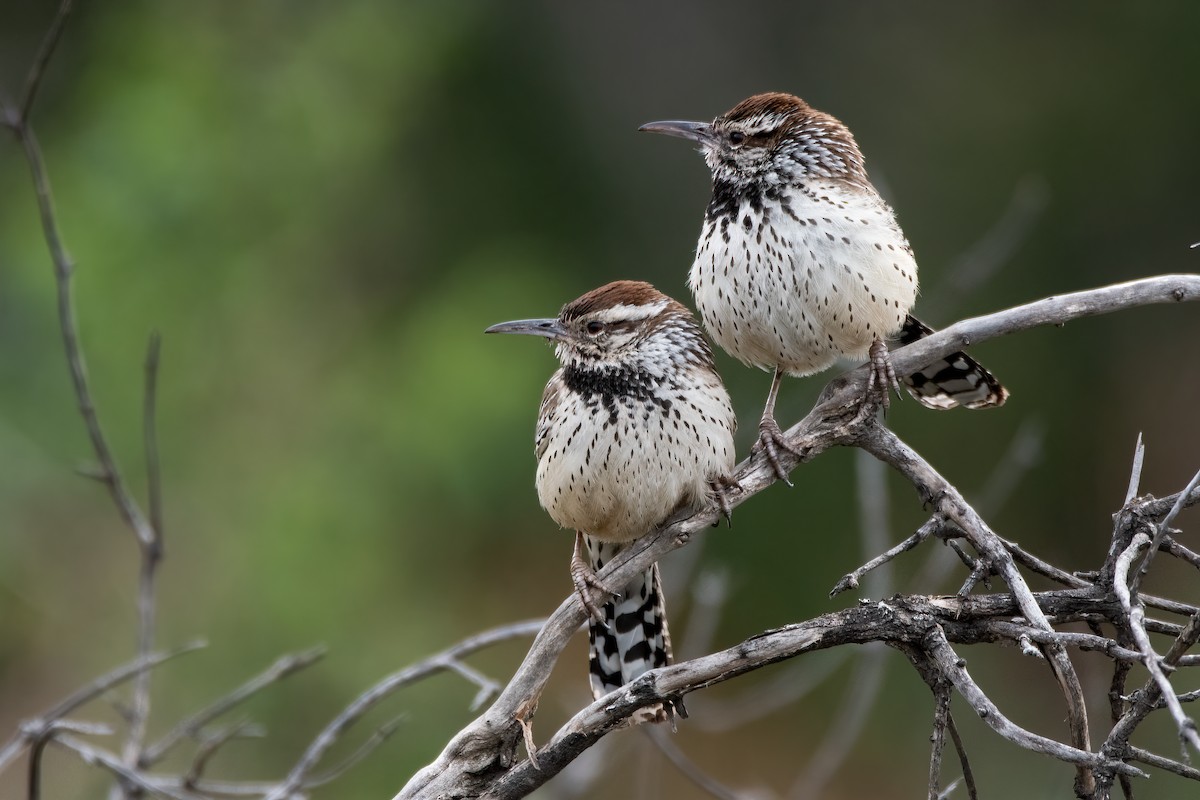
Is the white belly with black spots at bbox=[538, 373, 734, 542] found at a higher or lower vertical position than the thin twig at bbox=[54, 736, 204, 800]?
higher

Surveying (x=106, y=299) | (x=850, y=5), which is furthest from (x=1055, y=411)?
(x=106, y=299)

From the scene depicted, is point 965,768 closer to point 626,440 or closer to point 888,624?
point 888,624

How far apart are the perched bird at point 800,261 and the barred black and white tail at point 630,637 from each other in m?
0.67

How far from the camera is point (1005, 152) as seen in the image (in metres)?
7.89

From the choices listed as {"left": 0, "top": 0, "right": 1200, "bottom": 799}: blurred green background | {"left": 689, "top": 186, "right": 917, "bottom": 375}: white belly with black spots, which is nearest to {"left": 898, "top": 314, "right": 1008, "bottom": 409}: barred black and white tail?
{"left": 689, "top": 186, "right": 917, "bottom": 375}: white belly with black spots

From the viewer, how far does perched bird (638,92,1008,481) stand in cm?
309

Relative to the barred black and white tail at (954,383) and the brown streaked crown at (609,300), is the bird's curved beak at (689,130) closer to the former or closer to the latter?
the brown streaked crown at (609,300)

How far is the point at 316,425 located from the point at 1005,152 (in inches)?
173

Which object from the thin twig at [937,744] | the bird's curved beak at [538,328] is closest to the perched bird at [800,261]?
the bird's curved beak at [538,328]

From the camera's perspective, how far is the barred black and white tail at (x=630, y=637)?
3.52 meters

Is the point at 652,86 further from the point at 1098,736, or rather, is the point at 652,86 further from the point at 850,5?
the point at 1098,736

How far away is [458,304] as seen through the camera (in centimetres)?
730

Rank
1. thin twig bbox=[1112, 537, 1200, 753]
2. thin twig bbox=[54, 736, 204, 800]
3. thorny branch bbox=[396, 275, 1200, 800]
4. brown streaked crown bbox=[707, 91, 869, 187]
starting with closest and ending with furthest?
thin twig bbox=[1112, 537, 1200, 753] → thorny branch bbox=[396, 275, 1200, 800] → thin twig bbox=[54, 736, 204, 800] → brown streaked crown bbox=[707, 91, 869, 187]

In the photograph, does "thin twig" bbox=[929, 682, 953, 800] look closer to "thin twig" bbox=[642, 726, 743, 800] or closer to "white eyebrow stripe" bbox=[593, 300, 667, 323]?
"thin twig" bbox=[642, 726, 743, 800]
